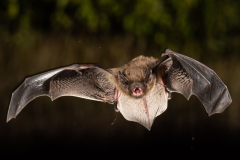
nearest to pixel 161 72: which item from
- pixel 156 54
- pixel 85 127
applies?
pixel 156 54

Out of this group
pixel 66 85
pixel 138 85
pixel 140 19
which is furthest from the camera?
pixel 140 19

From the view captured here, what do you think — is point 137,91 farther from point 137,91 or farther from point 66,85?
point 66,85

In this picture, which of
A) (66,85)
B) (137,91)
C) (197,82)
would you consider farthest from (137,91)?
(66,85)

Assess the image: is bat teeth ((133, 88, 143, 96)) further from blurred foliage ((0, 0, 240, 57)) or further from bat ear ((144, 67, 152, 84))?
blurred foliage ((0, 0, 240, 57))

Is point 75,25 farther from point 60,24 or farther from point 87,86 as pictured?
point 87,86

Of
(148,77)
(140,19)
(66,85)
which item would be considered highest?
(140,19)

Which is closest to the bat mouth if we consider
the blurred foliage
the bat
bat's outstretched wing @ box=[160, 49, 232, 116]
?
the bat

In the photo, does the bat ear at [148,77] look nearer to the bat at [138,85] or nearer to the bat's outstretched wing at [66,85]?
the bat at [138,85]
